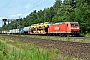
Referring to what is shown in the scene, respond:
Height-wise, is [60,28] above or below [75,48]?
above

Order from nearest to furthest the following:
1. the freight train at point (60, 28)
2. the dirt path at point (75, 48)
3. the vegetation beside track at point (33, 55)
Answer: the vegetation beside track at point (33, 55) → the dirt path at point (75, 48) → the freight train at point (60, 28)

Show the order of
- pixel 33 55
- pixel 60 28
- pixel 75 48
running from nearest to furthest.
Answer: pixel 33 55
pixel 75 48
pixel 60 28

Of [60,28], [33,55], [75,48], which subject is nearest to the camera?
[33,55]

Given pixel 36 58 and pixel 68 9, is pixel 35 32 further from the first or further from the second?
pixel 36 58

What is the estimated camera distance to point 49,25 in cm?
5953

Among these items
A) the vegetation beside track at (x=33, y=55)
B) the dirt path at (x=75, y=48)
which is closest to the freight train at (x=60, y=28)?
the dirt path at (x=75, y=48)

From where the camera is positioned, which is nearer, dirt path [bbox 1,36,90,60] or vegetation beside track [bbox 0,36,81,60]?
vegetation beside track [bbox 0,36,81,60]

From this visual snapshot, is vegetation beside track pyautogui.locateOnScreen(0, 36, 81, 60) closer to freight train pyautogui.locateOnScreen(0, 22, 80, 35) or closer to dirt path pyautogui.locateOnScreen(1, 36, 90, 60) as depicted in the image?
dirt path pyautogui.locateOnScreen(1, 36, 90, 60)

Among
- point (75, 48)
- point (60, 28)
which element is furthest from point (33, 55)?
point (60, 28)

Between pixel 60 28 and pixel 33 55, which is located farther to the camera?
pixel 60 28

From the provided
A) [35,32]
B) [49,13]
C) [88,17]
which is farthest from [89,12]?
[49,13]

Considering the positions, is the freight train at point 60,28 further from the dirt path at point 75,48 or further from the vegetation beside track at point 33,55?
the vegetation beside track at point 33,55

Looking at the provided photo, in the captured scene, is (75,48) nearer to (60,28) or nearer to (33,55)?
(33,55)

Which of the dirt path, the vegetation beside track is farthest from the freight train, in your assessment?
the vegetation beside track
